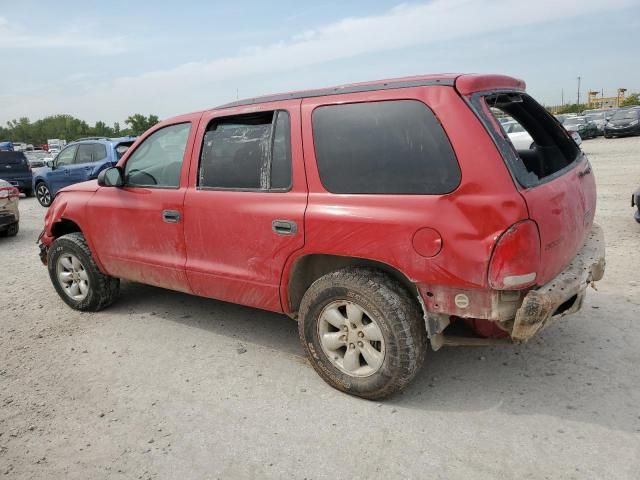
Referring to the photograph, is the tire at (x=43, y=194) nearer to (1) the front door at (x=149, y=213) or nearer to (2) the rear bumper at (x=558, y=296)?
(1) the front door at (x=149, y=213)

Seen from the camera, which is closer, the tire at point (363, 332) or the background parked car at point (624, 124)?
the tire at point (363, 332)

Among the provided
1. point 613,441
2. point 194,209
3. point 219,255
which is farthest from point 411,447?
point 194,209

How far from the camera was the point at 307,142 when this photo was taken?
3.22m

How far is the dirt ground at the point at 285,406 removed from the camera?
2572 mm

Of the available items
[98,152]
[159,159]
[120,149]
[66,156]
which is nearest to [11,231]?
[98,152]

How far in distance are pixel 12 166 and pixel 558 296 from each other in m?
17.6

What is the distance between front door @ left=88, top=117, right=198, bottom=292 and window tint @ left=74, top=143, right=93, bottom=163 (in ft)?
27.9

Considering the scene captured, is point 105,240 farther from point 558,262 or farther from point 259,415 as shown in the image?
point 558,262

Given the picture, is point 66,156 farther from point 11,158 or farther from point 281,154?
point 281,154

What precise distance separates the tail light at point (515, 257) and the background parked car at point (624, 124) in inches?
1127

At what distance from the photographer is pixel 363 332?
9.98ft

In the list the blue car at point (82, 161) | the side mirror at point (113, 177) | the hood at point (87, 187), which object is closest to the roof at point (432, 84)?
the side mirror at point (113, 177)

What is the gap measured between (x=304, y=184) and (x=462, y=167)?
1.01 meters

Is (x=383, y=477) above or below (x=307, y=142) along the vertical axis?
below
